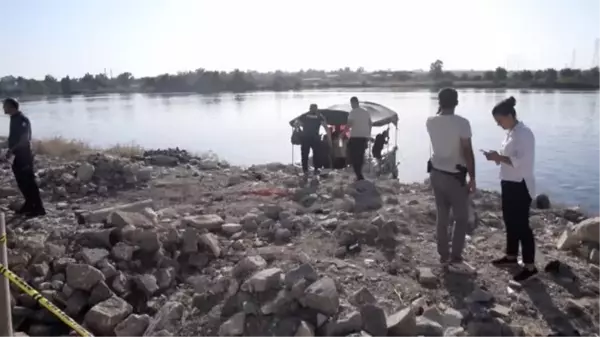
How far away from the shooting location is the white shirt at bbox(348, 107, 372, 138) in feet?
31.0

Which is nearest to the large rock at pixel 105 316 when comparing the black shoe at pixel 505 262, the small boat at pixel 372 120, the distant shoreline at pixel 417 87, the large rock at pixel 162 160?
the black shoe at pixel 505 262

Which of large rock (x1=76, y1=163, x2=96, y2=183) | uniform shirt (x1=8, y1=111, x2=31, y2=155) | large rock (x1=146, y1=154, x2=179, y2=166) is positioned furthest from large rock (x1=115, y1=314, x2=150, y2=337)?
large rock (x1=146, y1=154, x2=179, y2=166)

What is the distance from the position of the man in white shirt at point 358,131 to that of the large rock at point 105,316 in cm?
579

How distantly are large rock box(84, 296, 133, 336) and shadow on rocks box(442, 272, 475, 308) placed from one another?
281cm

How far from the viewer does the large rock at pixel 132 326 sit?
4.36 meters

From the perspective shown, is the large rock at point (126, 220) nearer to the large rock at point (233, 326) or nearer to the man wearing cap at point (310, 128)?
the large rock at point (233, 326)

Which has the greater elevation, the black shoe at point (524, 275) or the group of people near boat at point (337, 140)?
the group of people near boat at point (337, 140)

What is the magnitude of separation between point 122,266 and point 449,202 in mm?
3232

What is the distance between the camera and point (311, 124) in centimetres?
1102

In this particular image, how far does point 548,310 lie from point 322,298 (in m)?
1.92

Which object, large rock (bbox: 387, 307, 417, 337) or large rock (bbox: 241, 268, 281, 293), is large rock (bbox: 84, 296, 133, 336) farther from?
large rock (bbox: 387, 307, 417, 337)

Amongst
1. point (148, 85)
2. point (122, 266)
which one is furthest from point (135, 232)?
point (148, 85)

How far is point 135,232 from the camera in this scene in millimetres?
5598

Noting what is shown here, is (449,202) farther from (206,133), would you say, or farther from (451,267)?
(206,133)
